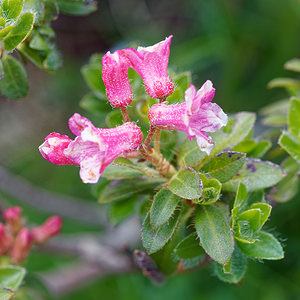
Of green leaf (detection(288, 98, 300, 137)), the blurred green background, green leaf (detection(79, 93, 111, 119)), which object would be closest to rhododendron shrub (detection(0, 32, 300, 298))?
green leaf (detection(288, 98, 300, 137))

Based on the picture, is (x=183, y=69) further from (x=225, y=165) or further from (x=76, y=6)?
(x=225, y=165)

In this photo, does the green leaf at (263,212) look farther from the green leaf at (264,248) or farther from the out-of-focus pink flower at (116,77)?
the out-of-focus pink flower at (116,77)

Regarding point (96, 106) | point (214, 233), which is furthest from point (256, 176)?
point (96, 106)

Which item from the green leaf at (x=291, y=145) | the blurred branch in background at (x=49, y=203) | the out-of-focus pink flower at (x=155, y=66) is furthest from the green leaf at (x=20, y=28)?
the blurred branch in background at (x=49, y=203)

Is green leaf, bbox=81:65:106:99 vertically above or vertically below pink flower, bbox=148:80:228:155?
below

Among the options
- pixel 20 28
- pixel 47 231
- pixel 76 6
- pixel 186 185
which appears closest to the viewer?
pixel 186 185

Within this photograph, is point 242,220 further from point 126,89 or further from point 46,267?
point 46,267

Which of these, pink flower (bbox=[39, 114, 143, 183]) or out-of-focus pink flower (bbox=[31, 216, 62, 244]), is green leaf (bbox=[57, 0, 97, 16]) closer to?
pink flower (bbox=[39, 114, 143, 183])
